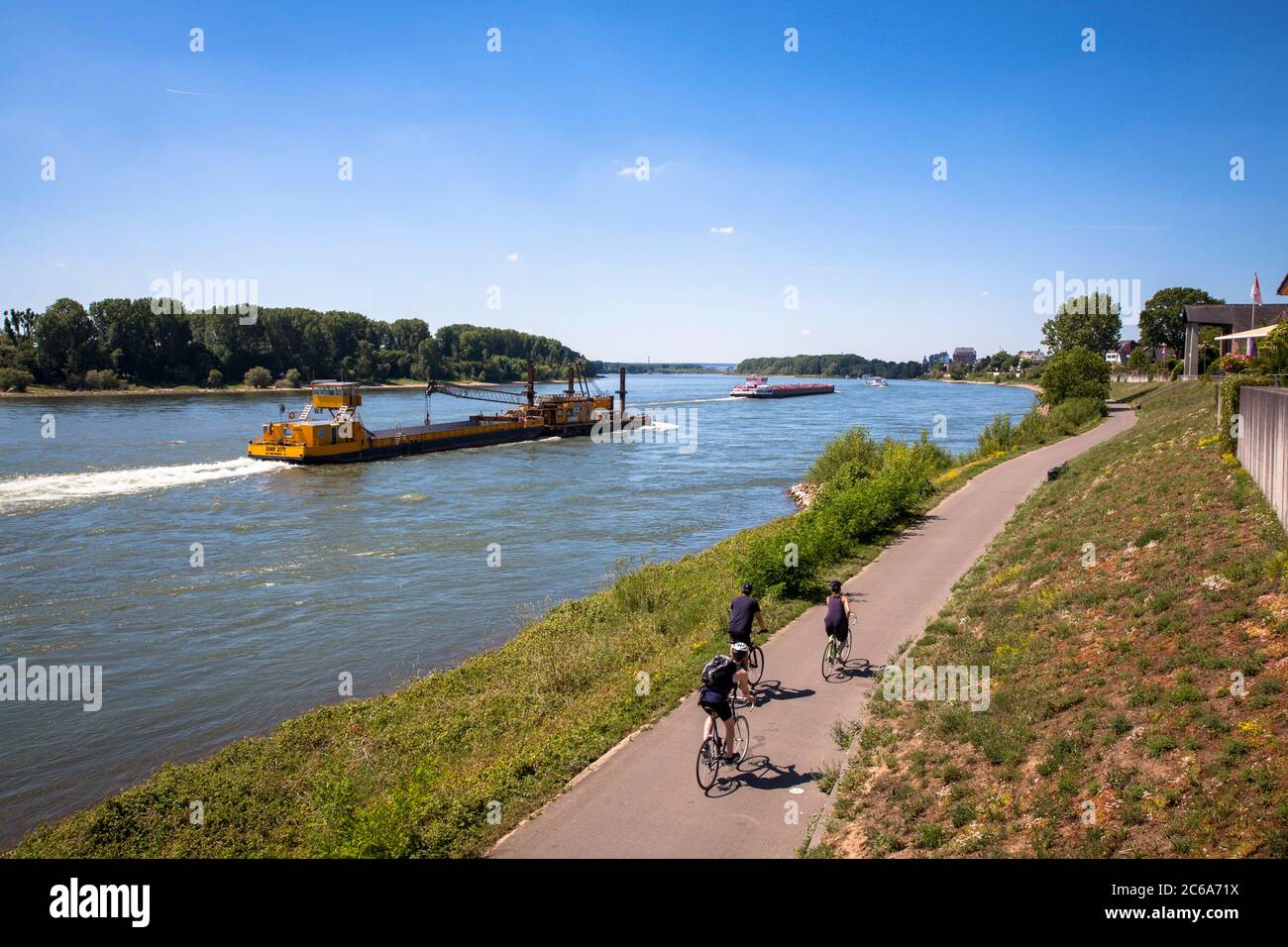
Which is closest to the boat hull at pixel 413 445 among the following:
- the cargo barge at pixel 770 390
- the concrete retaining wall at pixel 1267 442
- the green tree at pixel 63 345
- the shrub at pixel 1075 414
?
the shrub at pixel 1075 414

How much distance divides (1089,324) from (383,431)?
8082 cm

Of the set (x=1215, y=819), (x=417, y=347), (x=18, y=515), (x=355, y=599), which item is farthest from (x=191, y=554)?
(x=417, y=347)

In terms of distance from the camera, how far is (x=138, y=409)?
9312 cm

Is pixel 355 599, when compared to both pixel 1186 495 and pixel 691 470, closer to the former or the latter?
pixel 1186 495

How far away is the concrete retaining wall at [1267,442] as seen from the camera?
11.9 meters

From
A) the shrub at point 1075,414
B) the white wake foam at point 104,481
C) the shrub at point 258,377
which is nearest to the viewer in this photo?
the white wake foam at point 104,481

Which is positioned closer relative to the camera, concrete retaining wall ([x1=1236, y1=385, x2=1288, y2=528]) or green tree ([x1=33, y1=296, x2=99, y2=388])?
concrete retaining wall ([x1=1236, y1=385, x2=1288, y2=528])

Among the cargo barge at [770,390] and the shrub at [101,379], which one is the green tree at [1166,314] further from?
the shrub at [101,379]

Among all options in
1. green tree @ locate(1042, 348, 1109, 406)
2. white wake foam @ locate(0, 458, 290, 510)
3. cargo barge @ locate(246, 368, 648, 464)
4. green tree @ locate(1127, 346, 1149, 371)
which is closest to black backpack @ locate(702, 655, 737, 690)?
white wake foam @ locate(0, 458, 290, 510)

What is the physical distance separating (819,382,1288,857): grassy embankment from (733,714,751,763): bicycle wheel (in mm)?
1355

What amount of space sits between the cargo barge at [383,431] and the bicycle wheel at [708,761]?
167ft

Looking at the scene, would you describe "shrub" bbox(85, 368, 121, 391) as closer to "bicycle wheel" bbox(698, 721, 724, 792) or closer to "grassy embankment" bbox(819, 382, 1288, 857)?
"grassy embankment" bbox(819, 382, 1288, 857)

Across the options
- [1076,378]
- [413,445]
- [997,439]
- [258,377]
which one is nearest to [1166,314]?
[1076,378]

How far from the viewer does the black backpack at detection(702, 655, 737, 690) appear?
9.57 meters
